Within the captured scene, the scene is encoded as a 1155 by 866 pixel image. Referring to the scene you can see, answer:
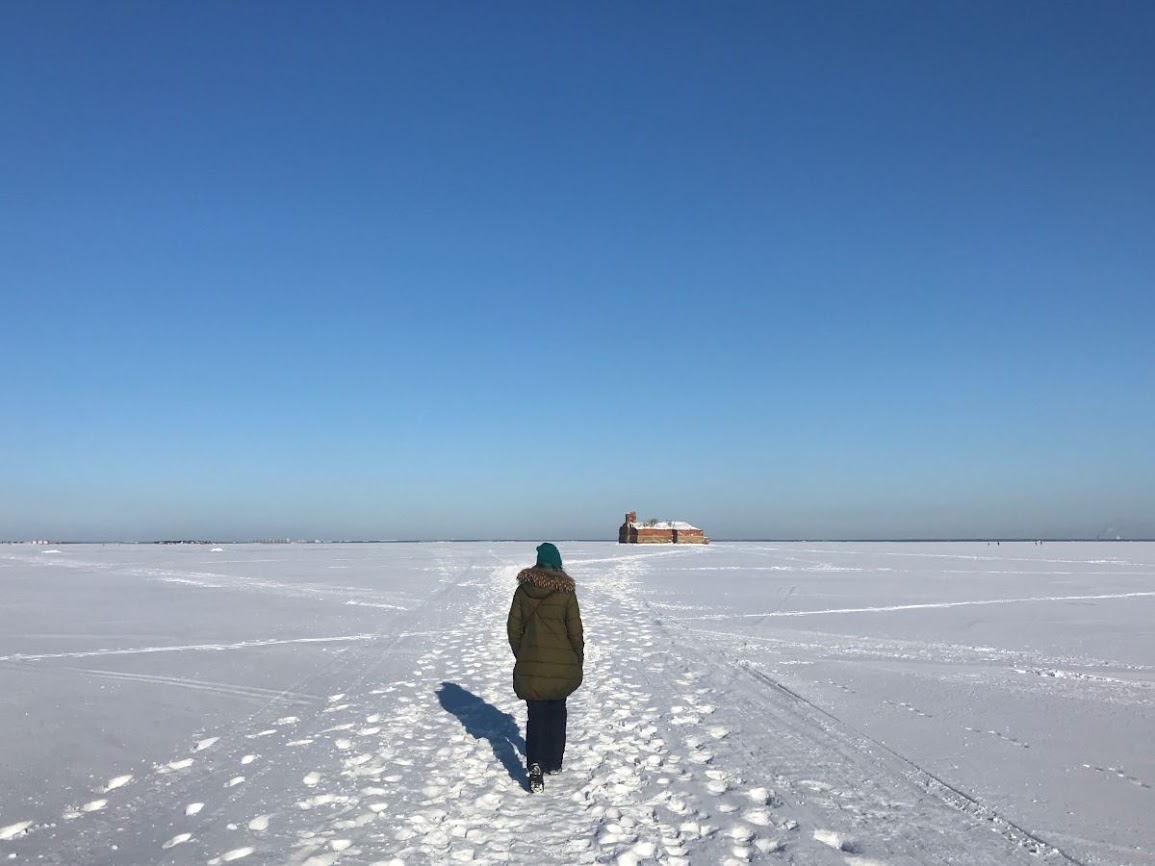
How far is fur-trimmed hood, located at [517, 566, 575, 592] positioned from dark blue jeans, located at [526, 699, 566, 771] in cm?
→ 85

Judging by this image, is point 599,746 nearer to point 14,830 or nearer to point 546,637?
point 546,637

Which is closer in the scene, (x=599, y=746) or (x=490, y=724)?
(x=599, y=746)

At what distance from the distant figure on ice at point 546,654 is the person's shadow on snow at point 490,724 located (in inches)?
13.9

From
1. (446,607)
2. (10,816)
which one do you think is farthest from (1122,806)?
(446,607)

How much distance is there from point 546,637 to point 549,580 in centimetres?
43

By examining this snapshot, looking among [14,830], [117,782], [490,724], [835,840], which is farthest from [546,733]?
[14,830]

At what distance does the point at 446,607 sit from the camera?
17406mm

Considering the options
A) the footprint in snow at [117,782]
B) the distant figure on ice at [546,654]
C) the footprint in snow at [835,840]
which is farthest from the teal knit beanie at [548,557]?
the footprint in snow at [117,782]

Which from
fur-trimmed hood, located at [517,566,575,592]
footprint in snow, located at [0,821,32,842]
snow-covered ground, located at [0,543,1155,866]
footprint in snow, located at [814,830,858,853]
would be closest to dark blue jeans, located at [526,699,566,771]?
snow-covered ground, located at [0,543,1155,866]

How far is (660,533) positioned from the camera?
87.5m

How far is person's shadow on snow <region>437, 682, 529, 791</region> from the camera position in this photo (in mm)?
6152

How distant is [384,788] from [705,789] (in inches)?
90.7

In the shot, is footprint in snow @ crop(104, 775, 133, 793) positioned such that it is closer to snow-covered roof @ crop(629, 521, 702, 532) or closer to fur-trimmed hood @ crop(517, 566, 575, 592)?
fur-trimmed hood @ crop(517, 566, 575, 592)

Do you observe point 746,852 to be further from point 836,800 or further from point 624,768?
point 624,768
